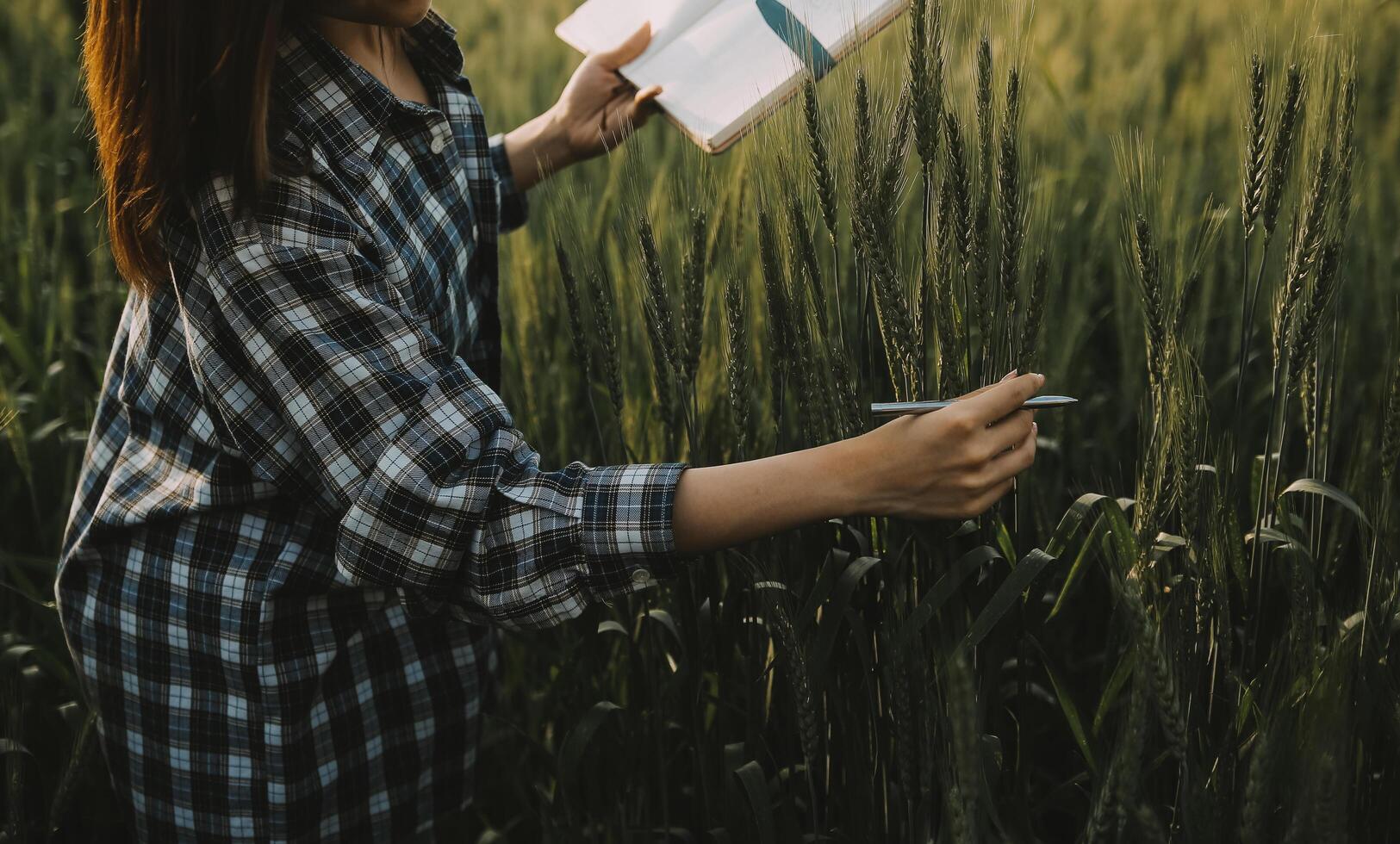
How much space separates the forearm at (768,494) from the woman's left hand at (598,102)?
0.69 meters

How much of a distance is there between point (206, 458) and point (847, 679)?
719 mm

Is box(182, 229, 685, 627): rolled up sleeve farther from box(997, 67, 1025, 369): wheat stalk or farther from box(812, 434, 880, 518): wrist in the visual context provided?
box(997, 67, 1025, 369): wheat stalk

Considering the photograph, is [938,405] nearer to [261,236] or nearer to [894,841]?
[894,841]

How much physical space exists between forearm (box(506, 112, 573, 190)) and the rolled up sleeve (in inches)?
24.2

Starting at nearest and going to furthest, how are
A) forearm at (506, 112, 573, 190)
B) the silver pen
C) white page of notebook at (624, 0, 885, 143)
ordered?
the silver pen, white page of notebook at (624, 0, 885, 143), forearm at (506, 112, 573, 190)

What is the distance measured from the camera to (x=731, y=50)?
54.3 inches

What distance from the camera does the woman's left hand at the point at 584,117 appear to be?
5.06 ft

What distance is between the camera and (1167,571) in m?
1.06

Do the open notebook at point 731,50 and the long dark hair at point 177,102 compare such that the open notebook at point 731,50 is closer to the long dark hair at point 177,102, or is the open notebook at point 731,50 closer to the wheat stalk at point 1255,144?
the wheat stalk at point 1255,144

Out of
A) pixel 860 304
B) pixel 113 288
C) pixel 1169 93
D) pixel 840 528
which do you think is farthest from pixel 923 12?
pixel 1169 93

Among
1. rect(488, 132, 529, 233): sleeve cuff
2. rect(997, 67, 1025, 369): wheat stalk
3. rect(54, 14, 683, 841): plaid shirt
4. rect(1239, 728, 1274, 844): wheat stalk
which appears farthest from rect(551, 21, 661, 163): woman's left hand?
rect(1239, 728, 1274, 844): wheat stalk

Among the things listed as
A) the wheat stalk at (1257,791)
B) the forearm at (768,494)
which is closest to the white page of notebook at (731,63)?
the forearm at (768,494)

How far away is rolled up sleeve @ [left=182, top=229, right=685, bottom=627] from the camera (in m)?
1.01

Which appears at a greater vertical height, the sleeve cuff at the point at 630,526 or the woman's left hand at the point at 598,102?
the woman's left hand at the point at 598,102
